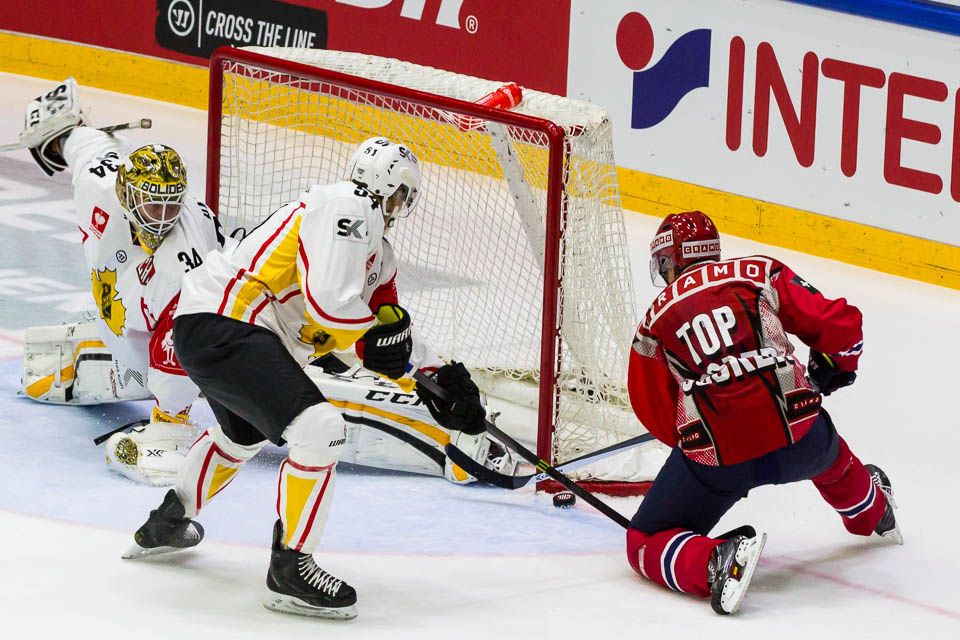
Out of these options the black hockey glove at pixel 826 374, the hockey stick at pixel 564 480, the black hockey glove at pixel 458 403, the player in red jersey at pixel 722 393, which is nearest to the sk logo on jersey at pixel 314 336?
the black hockey glove at pixel 458 403

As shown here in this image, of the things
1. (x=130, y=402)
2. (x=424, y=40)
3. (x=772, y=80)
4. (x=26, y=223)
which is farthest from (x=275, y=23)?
(x=130, y=402)

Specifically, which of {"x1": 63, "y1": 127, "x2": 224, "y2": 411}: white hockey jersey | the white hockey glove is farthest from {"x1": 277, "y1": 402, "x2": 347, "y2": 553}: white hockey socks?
the white hockey glove

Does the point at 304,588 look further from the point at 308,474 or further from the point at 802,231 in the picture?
the point at 802,231

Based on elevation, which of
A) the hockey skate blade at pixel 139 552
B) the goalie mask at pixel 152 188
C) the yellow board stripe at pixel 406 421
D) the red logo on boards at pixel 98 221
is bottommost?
the hockey skate blade at pixel 139 552

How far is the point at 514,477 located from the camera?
477 cm

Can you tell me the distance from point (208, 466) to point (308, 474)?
44 centimetres

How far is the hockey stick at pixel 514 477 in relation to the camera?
4.75 metres

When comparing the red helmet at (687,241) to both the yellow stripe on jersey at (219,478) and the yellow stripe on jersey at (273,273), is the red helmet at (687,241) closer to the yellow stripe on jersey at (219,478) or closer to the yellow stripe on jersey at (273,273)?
the yellow stripe on jersey at (273,273)

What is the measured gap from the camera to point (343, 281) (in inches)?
146

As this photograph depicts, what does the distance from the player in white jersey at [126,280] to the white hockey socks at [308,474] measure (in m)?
1.11

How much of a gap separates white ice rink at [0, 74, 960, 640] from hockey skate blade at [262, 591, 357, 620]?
2cm

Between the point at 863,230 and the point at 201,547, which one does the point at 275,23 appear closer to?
the point at 863,230

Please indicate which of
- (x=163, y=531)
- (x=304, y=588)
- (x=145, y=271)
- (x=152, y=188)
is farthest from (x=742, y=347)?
(x=145, y=271)

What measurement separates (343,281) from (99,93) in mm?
6719
